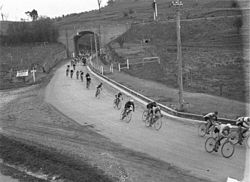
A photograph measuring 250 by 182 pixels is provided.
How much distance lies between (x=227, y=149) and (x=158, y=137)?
4.71m

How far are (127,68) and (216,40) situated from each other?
15.4 metres

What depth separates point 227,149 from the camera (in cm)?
1638

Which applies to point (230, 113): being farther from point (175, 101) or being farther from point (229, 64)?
point (229, 64)

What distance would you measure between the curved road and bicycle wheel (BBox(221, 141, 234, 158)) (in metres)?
0.21

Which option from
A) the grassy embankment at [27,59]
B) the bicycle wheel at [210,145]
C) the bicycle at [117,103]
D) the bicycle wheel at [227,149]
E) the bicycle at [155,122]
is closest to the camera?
the bicycle wheel at [227,149]

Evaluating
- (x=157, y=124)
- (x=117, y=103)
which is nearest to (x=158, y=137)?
(x=157, y=124)

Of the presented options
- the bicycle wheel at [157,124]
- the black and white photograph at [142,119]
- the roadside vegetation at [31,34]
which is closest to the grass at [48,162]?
the black and white photograph at [142,119]

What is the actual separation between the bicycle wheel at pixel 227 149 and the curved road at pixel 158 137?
210mm

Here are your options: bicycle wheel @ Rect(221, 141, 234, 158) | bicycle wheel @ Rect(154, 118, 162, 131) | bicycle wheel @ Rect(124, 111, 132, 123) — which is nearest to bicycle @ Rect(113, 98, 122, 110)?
bicycle wheel @ Rect(124, 111, 132, 123)

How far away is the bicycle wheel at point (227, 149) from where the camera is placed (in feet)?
53.5

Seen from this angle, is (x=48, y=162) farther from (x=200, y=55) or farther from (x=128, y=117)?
(x=200, y=55)

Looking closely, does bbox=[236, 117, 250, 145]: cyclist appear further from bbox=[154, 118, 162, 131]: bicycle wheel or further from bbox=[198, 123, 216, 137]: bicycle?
bbox=[154, 118, 162, 131]: bicycle wheel

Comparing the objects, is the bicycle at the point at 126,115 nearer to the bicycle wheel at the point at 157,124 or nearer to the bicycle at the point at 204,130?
the bicycle wheel at the point at 157,124

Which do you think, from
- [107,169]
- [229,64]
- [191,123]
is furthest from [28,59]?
[107,169]
